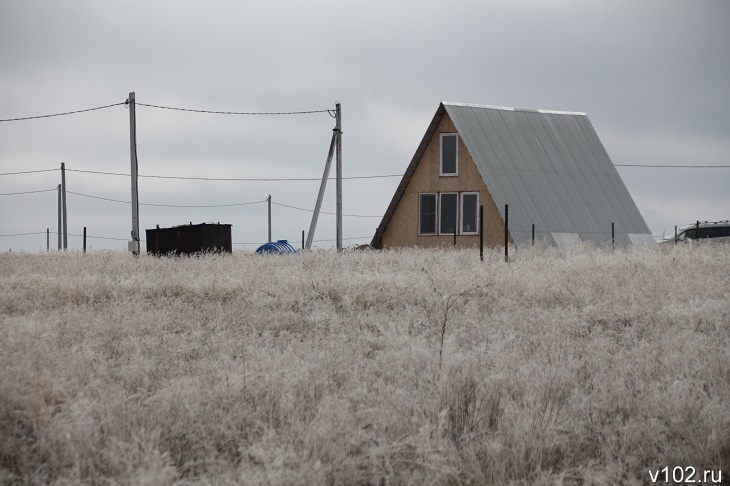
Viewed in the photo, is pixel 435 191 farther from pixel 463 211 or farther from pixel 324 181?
pixel 324 181

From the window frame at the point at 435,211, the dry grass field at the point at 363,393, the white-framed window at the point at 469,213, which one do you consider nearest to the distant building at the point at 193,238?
the window frame at the point at 435,211

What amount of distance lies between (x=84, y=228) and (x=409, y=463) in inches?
1443

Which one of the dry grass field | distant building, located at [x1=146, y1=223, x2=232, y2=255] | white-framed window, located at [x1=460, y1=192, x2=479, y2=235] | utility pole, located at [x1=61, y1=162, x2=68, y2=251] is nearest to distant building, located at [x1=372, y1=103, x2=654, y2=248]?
white-framed window, located at [x1=460, y1=192, x2=479, y2=235]

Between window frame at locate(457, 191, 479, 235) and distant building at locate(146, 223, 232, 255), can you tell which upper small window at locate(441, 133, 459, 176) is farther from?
distant building at locate(146, 223, 232, 255)

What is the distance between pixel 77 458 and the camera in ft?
16.2

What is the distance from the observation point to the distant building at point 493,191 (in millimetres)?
29984

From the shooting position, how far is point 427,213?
103 feet

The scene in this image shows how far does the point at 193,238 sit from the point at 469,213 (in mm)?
10486

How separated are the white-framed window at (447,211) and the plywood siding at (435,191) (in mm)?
205

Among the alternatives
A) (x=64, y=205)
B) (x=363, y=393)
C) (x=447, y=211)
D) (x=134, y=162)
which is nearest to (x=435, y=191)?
(x=447, y=211)

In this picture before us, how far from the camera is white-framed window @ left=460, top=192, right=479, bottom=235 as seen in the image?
30453 mm

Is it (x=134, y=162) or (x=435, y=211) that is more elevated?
(x=134, y=162)

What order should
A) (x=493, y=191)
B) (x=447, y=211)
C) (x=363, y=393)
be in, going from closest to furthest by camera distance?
(x=363, y=393) < (x=493, y=191) < (x=447, y=211)

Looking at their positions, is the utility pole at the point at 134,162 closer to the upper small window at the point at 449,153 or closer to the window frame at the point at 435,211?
the window frame at the point at 435,211
